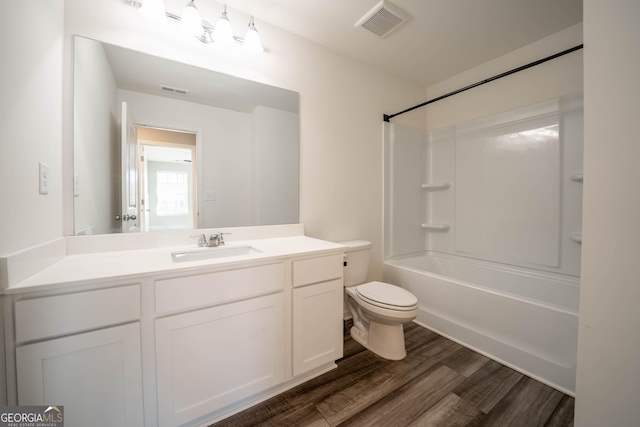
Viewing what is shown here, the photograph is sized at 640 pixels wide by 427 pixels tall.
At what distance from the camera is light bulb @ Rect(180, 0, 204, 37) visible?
1.33 m

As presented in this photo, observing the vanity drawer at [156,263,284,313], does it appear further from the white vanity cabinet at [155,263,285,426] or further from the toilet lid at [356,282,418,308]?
the toilet lid at [356,282,418,308]

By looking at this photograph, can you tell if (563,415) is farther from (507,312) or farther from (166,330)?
(166,330)

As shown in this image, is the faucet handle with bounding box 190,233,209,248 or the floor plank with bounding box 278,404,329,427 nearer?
the floor plank with bounding box 278,404,329,427

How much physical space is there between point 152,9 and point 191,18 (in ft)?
0.62

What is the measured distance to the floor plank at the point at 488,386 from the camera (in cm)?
127

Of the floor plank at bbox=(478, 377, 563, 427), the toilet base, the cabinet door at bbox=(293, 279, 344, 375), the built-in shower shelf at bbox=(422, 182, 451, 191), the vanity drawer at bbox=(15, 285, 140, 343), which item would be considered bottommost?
the floor plank at bbox=(478, 377, 563, 427)

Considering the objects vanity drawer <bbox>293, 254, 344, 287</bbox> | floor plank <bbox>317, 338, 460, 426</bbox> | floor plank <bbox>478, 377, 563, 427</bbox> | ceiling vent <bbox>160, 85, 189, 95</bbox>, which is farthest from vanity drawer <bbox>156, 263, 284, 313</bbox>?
floor plank <bbox>478, 377, 563, 427</bbox>

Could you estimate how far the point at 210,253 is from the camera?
146cm

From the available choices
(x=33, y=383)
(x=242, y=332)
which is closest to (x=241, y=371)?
(x=242, y=332)

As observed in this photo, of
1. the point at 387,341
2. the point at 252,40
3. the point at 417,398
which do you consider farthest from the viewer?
Answer: the point at 387,341

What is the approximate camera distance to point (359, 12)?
164 centimetres

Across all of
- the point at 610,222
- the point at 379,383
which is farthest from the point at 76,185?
the point at 610,222

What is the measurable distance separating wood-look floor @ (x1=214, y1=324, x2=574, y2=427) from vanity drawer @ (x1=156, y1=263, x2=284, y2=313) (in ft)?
2.09

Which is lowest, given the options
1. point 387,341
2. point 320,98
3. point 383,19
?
point 387,341
